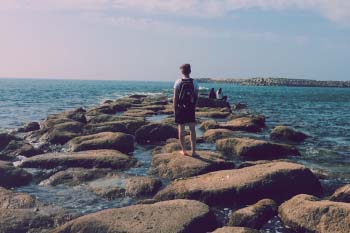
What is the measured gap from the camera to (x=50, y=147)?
16.2 meters

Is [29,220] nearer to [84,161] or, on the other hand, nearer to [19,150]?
[84,161]

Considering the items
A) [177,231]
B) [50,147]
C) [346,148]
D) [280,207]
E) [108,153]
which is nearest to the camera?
[177,231]

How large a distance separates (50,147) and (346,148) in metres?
11.1

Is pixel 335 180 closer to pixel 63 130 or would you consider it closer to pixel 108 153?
pixel 108 153

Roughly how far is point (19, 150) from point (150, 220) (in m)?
8.44

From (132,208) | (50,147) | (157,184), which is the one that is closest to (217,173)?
(157,184)

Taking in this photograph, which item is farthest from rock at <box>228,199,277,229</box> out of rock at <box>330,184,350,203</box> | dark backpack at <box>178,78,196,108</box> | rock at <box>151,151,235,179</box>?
dark backpack at <box>178,78,196,108</box>

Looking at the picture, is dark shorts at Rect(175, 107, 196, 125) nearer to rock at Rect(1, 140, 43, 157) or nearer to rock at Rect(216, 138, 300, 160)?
rock at Rect(216, 138, 300, 160)

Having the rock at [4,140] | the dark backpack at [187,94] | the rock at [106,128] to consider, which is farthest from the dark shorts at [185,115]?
the rock at [4,140]

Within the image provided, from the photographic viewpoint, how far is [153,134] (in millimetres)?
17203

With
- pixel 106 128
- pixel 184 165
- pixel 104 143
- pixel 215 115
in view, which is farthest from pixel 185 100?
pixel 215 115

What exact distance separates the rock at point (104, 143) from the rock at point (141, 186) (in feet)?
13.3

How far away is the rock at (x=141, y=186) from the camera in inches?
389

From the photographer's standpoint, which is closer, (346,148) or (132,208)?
(132,208)
